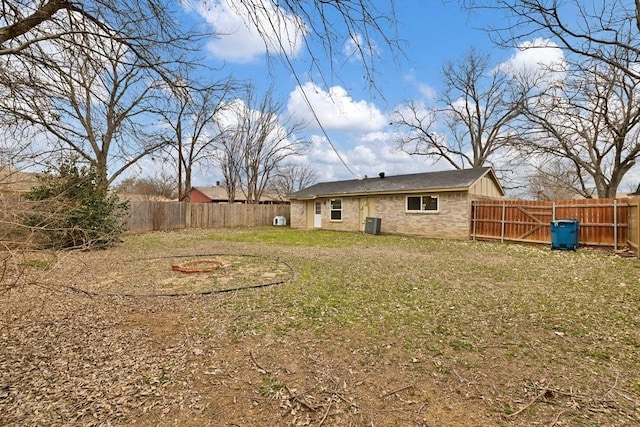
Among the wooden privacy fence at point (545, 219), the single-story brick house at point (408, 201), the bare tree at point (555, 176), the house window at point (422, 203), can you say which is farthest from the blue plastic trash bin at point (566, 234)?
the bare tree at point (555, 176)

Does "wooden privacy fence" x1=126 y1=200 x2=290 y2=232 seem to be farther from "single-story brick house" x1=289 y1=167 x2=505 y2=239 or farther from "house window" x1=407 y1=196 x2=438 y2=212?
"house window" x1=407 y1=196 x2=438 y2=212

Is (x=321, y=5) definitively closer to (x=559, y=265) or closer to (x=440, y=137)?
(x=559, y=265)

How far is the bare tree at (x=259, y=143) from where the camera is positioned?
75.7ft

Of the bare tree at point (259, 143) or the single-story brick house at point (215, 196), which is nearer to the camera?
the bare tree at point (259, 143)

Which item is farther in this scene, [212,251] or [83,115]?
[212,251]

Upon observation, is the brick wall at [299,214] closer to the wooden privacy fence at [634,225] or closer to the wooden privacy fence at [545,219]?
the wooden privacy fence at [545,219]

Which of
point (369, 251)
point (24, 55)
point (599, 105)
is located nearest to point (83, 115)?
point (24, 55)

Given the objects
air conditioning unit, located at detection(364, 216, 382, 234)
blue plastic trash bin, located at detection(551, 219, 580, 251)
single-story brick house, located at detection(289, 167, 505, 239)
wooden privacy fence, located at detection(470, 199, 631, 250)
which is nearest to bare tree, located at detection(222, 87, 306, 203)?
single-story brick house, located at detection(289, 167, 505, 239)

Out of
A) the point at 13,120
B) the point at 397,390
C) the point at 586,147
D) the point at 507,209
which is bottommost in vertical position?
the point at 397,390

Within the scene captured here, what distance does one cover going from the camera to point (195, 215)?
18.2 m

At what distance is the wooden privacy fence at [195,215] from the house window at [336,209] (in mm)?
5370

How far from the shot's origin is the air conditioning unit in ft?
49.8

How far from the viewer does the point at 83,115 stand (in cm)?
488

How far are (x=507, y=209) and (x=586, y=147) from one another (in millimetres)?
Result: 8195
